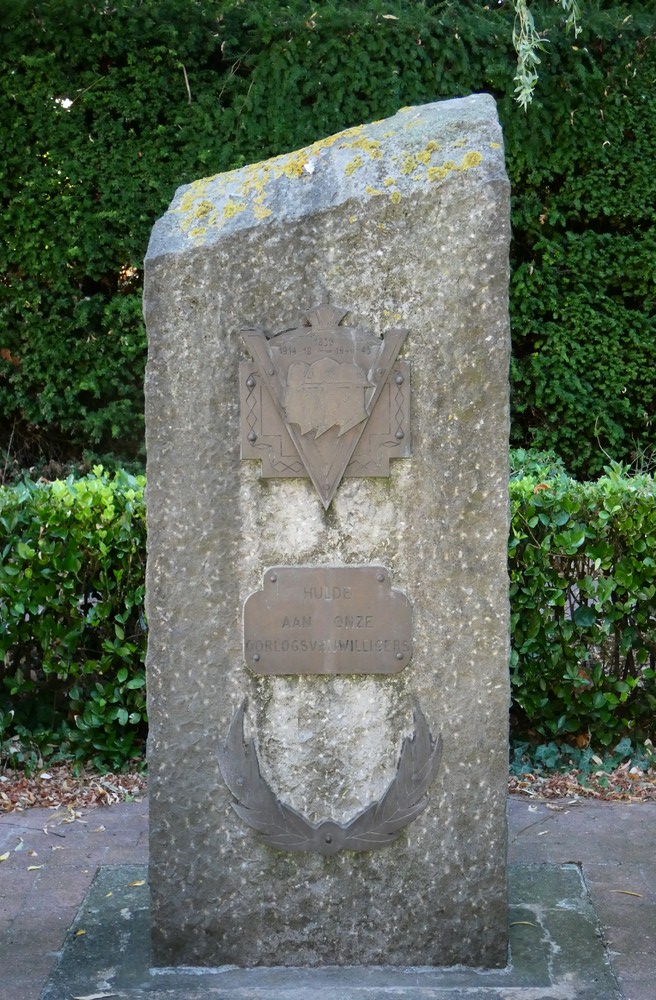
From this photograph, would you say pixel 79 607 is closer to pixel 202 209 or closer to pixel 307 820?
pixel 307 820

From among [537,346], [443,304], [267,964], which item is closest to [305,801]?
[267,964]

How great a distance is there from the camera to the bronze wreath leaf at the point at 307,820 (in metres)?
2.62

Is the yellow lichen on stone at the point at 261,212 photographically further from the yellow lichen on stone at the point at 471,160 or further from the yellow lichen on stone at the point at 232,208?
the yellow lichen on stone at the point at 471,160

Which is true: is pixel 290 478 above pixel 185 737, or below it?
above

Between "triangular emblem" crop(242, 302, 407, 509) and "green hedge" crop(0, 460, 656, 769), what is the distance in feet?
5.48

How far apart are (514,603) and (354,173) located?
209 centimetres

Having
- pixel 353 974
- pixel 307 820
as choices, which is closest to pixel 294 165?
pixel 307 820

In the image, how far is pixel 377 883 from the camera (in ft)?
8.73

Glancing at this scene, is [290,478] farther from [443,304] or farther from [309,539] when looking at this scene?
[443,304]

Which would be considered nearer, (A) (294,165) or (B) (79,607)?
(A) (294,165)

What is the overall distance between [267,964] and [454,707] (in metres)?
0.85

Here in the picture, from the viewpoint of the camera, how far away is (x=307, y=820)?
105 inches

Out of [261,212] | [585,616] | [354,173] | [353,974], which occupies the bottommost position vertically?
[353,974]

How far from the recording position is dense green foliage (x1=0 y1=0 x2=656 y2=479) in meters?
6.36
